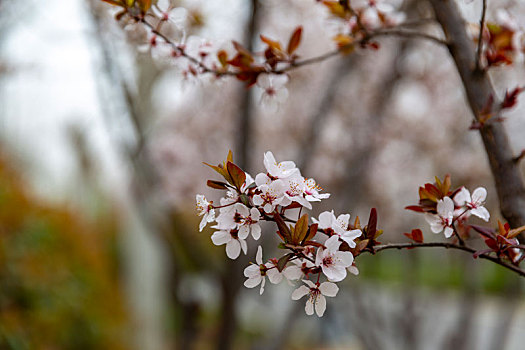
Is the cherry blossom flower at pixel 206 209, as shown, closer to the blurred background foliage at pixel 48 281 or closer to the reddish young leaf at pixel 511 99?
the reddish young leaf at pixel 511 99

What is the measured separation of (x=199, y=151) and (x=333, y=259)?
3.50m

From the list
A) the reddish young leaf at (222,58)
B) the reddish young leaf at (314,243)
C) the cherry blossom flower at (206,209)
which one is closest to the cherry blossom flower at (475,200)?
the reddish young leaf at (314,243)

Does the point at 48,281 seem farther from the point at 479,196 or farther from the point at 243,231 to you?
the point at 479,196

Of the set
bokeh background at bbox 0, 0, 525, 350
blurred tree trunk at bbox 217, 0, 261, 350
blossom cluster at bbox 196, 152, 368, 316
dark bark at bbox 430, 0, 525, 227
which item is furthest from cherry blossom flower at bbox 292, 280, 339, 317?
blurred tree trunk at bbox 217, 0, 261, 350

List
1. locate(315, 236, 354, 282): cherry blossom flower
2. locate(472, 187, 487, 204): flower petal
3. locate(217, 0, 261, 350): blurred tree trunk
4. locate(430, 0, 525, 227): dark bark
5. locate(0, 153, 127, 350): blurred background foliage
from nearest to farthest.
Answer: locate(315, 236, 354, 282): cherry blossom flower < locate(472, 187, 487, 204): flower petal < locate(430, 0, 525, 227): dark bark < locate(217, 0, 261, 350): blurred tree trunk < locate(0, 153, 127, 350): blurred background foliage

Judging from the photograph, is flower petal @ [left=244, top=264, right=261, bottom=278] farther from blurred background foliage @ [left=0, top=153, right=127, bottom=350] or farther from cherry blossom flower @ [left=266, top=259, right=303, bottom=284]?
blurred background foliage @ [left=0, top=153, right=127, bottom=350]

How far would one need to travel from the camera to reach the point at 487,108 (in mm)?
762

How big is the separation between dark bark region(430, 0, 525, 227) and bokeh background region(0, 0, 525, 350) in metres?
0.29

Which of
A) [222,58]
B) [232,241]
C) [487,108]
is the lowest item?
[232,241]

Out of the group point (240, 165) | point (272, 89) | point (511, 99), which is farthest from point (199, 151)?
point (511, 99)

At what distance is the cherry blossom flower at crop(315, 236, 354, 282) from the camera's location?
21.4 inches

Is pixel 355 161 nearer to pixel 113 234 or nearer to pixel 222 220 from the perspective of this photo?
pixel 222 220

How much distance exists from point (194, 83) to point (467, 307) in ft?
7.86

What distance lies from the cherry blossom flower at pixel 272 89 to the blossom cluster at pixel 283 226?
0.34m
